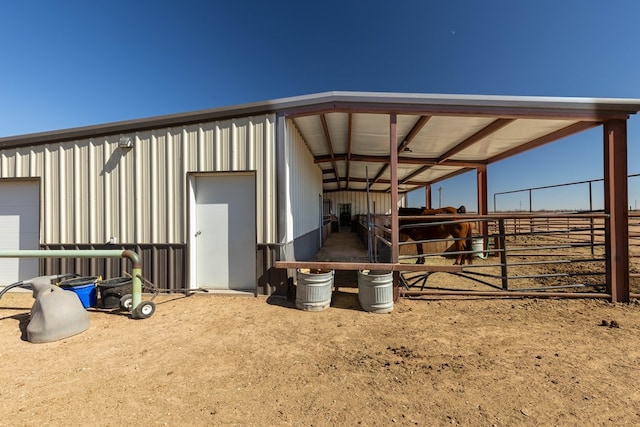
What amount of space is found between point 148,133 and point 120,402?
174 inches

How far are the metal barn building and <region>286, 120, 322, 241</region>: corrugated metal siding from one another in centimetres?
12

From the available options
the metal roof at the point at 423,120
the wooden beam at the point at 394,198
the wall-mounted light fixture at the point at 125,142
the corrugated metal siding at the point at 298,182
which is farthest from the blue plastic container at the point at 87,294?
the wooden beam at the point at 394,198

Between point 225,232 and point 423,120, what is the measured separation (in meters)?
4.13

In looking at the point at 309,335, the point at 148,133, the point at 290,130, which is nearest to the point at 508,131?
the point at 290,130

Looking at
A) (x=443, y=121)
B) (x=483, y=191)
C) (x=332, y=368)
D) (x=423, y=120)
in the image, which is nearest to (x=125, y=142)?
(x=332, y=368)

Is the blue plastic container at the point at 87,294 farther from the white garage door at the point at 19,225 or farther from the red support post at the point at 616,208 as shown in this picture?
the red support post at the point at 616,208

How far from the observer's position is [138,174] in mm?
4980

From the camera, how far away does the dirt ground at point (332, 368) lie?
6.45 feet

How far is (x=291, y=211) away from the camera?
5438mm

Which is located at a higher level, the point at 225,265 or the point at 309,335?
the point at 225,265

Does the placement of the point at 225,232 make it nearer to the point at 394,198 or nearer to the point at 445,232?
the point at 394,198

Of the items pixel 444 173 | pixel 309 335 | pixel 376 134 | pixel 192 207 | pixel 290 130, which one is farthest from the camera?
pixel 444 173

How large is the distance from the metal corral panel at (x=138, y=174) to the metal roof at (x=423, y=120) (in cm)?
19

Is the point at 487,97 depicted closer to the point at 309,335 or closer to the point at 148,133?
the point at 309,335
